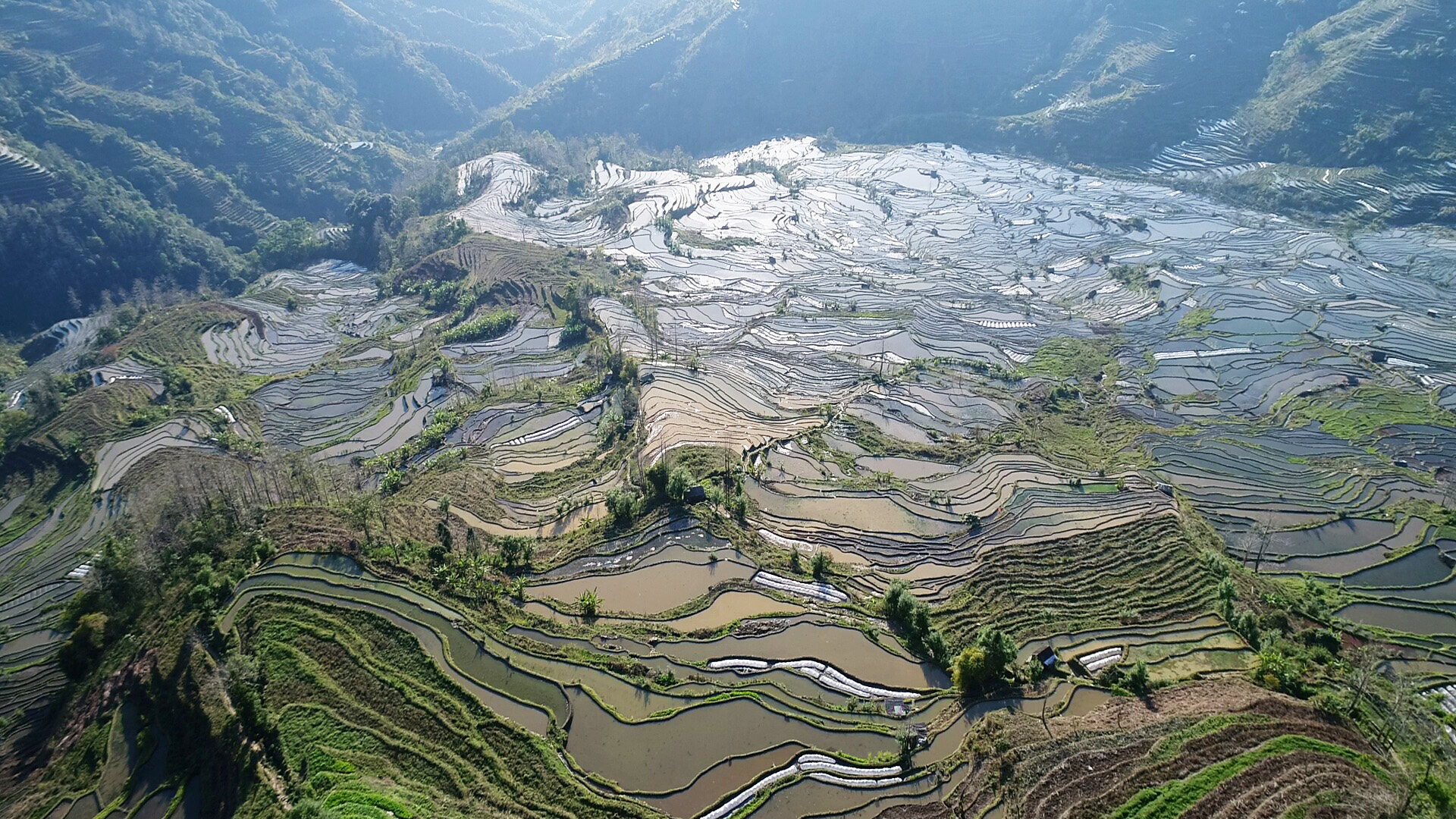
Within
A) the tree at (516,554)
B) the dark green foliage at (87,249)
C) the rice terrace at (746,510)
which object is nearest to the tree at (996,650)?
the rice terrace at (746,510)

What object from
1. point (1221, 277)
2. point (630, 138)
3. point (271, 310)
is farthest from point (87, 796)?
point (630, 138)

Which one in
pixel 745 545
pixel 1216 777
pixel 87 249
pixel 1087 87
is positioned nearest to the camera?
pixel 1216 777

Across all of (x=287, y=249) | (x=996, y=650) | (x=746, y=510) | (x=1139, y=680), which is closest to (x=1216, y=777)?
(x=1139, y=680)

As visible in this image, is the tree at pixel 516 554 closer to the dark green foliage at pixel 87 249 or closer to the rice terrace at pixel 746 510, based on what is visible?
the rice terrace at pixel 746 510

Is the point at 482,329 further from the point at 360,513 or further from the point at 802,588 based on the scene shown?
the point at 802,588

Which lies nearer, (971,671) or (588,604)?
(971,671)

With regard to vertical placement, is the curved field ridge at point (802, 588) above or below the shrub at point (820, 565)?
below

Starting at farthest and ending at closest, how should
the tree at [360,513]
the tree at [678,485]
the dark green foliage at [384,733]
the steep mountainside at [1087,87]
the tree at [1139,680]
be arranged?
the steep mountainside at [1087,87], the tree at [678,485], the tree at [360,513], the tree at [1139,680], the dark green foliage at [384,733]
